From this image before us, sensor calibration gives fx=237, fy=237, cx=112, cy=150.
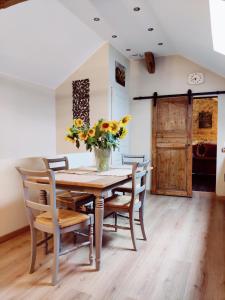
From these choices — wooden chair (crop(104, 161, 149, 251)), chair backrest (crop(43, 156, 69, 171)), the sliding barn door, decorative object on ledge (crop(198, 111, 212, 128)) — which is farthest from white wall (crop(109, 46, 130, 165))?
decorative object on ledge (crop(198, 111, 212, 128))

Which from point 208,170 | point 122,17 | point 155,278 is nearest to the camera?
point 155,278

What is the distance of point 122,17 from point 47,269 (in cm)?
336

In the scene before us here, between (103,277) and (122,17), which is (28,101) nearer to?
(122,17)

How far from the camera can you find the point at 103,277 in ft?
6.57

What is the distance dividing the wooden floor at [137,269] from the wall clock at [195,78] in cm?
290

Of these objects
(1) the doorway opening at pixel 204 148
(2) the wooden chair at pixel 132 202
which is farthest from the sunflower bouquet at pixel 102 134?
(1) the doorway opening at pixel 204 148

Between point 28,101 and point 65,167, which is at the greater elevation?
point 28,101

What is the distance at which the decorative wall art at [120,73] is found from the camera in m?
4.73

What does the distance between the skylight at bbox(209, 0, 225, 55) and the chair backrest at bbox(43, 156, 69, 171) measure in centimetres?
246

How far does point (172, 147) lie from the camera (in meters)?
5.01

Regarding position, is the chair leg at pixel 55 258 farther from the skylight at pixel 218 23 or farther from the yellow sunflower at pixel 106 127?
the skylight at pixel 218 23

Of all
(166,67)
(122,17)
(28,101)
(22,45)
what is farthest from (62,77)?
(166,67)

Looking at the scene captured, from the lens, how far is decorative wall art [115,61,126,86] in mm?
4730

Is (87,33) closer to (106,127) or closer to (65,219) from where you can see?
(106,127)
